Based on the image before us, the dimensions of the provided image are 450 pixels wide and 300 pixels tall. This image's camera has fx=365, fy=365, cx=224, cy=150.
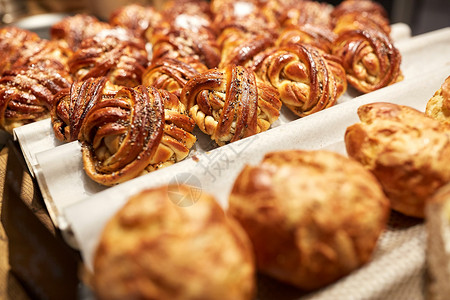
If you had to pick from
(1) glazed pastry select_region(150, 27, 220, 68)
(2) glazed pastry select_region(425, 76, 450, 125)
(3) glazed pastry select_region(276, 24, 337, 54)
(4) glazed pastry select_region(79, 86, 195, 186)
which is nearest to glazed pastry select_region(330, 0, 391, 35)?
(3) glazed pastry select_region(276, 24, 337, 54)

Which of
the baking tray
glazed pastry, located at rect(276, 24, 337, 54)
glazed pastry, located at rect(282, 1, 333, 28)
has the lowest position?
the baking tray

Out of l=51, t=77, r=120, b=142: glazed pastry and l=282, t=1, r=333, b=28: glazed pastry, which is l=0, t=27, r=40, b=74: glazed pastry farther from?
l=282, t=1, r=333, b=28: glazed pastry

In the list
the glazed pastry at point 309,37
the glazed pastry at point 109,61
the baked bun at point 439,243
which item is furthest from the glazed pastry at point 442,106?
the glazed pastry at point 109,61

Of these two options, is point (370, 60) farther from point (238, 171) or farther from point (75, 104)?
point (75, 104)

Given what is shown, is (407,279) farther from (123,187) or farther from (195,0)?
(195,0)

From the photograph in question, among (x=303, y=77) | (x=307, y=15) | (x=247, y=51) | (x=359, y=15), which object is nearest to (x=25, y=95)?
(x=247, y=51)

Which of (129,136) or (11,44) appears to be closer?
(129,136)

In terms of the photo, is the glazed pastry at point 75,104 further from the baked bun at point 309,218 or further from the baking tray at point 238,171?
the baked bun at point 309,218
